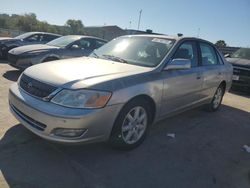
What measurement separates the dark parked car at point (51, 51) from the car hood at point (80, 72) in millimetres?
4388

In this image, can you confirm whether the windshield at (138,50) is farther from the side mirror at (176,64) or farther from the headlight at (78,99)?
the headlight at (78,99)

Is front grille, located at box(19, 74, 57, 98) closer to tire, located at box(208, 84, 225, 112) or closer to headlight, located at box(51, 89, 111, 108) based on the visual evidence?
headlight, located at box(51, 89, 111, 108)

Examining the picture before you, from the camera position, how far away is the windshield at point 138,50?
4.55m

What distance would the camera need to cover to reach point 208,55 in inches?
238

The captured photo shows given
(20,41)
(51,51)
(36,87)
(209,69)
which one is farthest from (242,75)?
(20,41)

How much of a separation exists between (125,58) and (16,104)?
1.81m

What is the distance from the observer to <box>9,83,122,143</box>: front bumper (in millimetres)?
3271

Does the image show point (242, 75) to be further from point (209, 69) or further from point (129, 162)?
point (129, 162)

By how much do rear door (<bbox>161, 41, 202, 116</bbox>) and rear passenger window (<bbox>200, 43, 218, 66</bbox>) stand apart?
32 cm

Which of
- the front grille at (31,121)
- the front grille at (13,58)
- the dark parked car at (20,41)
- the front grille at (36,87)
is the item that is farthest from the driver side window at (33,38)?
the front grille at (31,121)

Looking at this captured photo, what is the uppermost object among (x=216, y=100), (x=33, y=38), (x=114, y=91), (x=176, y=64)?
(x=176, y=64)

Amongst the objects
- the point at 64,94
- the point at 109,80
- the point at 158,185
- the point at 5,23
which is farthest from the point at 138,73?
the point at 5,23

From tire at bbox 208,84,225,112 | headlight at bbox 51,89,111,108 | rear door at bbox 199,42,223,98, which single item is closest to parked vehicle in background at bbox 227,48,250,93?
tire at bbox 208,84,225,112

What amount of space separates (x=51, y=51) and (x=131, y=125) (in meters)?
5.59
